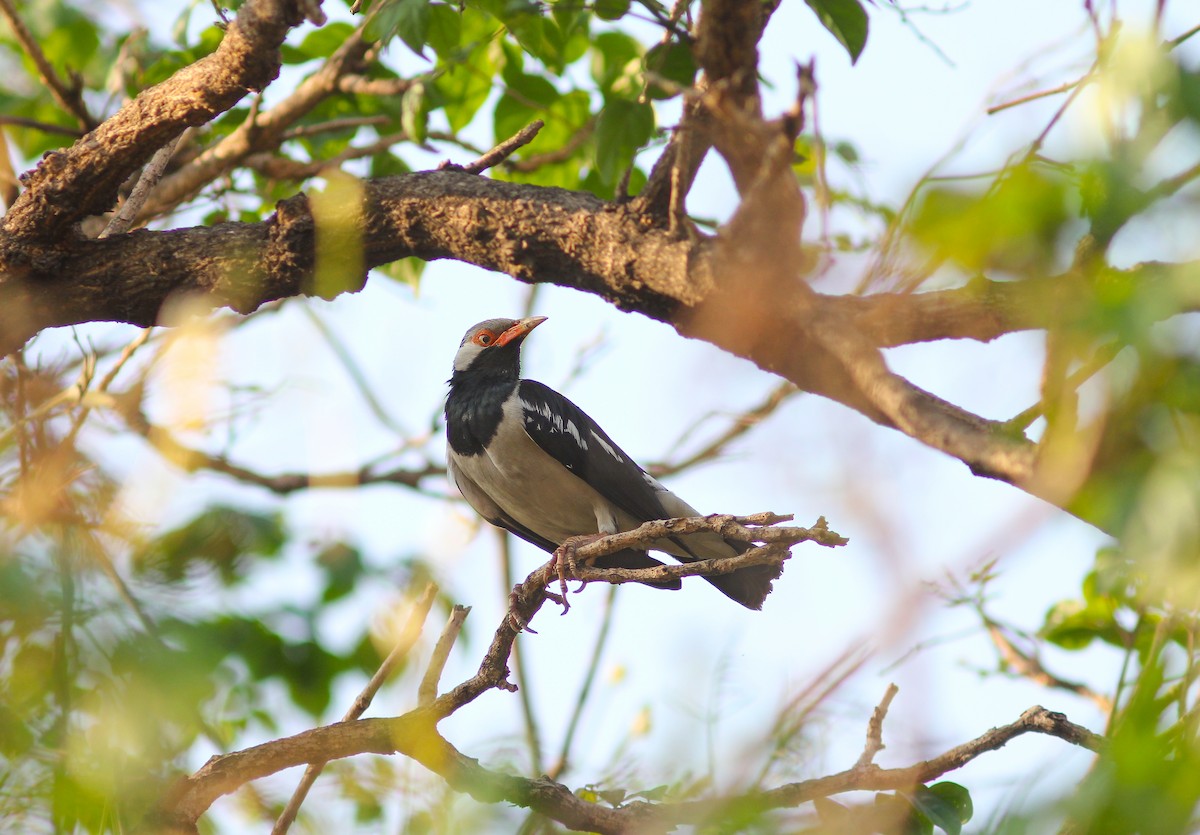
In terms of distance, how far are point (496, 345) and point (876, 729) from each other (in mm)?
3306

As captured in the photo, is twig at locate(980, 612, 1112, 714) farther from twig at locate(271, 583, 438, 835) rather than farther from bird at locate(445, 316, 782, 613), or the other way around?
twig at locate(271, 583, 438, 835)

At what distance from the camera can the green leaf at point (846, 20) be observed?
2775 mm

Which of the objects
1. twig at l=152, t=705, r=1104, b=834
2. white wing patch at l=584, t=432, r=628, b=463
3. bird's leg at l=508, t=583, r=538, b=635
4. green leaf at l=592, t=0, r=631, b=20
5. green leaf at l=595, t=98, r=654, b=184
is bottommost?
twig at l=152, t=705, r=1104, b=834

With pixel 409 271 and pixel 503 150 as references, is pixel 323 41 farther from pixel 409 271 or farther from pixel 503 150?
pixel 503 150

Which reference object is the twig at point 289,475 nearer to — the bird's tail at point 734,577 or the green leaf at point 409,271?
the green leaf at point 409,271

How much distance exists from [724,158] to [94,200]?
214 centimetres

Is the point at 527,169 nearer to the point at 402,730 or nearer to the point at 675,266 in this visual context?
the point at 675,266

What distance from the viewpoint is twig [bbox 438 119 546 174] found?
347cm

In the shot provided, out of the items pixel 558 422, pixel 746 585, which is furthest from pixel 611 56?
pixel 746 585

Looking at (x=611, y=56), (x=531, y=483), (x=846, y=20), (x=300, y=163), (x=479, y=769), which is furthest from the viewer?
(x=300, y=163)

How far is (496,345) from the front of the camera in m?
6.23

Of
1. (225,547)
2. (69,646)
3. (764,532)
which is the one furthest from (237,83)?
(764,532)

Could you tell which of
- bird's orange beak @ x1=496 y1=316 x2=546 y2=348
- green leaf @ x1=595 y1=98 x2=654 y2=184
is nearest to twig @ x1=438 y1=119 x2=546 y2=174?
green leaf @ x1=595 y1=98 x2=654 y2=184

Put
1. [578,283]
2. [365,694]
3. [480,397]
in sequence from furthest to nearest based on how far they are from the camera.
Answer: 1. [480,397]
2. [365,694]
3. [578,283]
